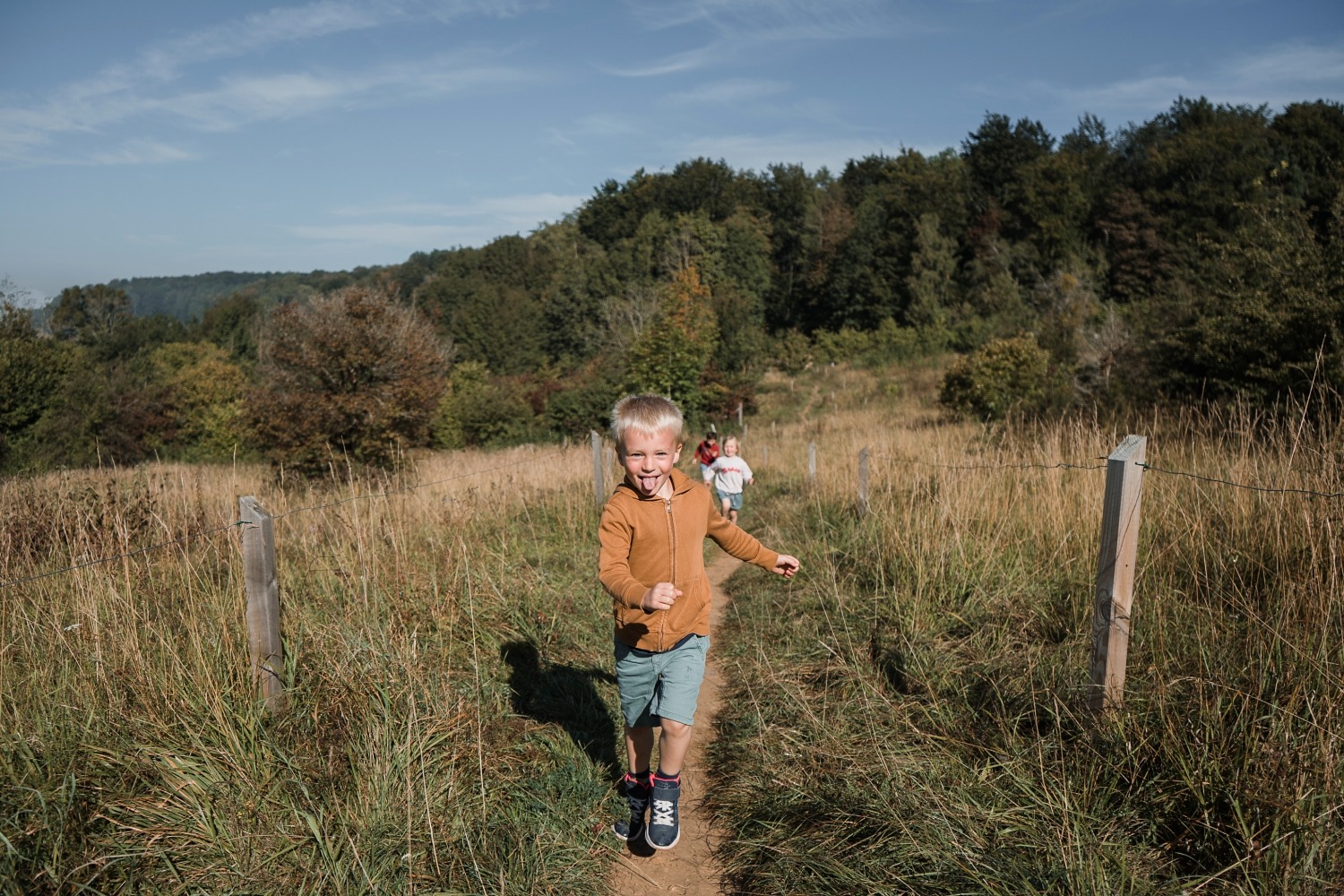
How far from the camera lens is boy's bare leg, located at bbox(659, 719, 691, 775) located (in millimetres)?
3051

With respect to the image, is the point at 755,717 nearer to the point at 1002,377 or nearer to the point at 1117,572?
the point at 1117,572

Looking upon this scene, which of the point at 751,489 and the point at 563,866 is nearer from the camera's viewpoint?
the point at 563,866

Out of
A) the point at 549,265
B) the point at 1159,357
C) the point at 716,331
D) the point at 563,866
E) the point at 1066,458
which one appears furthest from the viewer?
the point at 549,265

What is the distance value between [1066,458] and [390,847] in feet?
20.7

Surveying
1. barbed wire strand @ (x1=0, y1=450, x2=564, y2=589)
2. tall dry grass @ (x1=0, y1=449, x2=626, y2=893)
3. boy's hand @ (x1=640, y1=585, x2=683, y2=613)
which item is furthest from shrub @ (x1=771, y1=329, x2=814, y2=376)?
boy's hand @ (x1=640, y1=585, x2=683, y2=613)

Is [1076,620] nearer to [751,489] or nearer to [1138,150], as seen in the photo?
[751,489]

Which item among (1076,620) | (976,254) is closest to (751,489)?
(1076,620)

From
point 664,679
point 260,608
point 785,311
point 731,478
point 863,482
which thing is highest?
point 785,311

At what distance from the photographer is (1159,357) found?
506 inches

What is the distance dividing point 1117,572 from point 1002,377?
62.4ft

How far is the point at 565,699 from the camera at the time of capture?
440 cm

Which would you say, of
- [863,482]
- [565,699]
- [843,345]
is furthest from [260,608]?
[843,345]

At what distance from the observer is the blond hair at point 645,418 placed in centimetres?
292

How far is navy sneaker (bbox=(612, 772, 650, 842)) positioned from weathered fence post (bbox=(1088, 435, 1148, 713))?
183 cm
